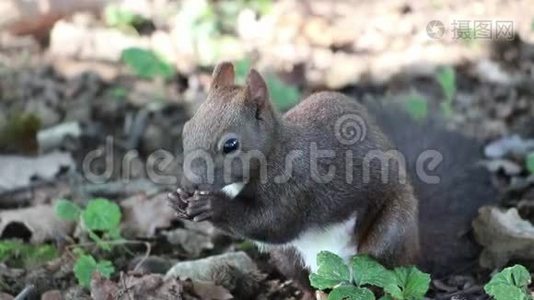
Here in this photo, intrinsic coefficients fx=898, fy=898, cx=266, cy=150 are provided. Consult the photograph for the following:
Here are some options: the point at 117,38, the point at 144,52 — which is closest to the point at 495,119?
the point at 144,52

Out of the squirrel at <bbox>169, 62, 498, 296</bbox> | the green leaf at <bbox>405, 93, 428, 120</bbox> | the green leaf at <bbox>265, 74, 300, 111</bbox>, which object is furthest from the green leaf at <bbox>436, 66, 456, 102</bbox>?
the squirrel at <bbox>169, 62, 498, 296</bbox>

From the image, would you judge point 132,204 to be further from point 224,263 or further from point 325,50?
point 325,50

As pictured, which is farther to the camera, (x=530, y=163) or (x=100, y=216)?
(x=530, y=163)

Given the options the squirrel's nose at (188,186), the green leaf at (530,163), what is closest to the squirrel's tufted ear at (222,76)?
the squirrel's nose at (188,186)

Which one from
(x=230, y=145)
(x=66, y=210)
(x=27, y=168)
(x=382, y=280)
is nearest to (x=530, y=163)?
(x=382, y=280)

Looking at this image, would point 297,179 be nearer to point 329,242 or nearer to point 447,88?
point 329,242

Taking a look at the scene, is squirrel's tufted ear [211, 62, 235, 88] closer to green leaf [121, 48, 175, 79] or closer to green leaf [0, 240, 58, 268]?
green leaf [0, 240, 58, 268]

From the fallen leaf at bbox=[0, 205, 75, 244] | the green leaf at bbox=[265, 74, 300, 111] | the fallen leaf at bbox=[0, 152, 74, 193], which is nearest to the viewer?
the fallen leaf at bbox=[0, 205, 75, 244]
